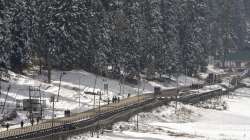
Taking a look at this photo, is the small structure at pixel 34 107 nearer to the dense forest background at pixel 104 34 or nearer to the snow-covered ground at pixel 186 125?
the dense forest background at pixel 104 34

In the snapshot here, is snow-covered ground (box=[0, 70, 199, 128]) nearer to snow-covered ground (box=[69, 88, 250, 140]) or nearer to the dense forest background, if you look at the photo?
the dense forest background

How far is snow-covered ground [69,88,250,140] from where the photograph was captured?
53156 mm

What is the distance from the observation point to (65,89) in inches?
2761

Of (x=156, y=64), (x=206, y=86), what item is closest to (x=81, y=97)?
(x=156, y=64)

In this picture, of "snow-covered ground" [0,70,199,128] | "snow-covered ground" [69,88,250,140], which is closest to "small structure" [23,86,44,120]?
"snow-covered ground" [0,70,199,128]

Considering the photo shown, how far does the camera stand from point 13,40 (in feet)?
216

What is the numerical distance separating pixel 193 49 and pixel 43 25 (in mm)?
47348

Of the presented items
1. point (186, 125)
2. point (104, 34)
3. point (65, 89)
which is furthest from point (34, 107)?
point (104, 34)

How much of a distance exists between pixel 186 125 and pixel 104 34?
1122 inches

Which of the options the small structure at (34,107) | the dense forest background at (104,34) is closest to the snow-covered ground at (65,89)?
the small structure at (34,107)

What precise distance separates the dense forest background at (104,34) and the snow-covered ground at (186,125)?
1554cm

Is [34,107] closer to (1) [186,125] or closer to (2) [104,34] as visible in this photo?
(1) [186,125]

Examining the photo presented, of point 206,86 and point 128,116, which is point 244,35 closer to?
point 206,86

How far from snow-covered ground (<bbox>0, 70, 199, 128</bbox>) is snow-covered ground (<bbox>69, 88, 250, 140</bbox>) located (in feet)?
24.2
